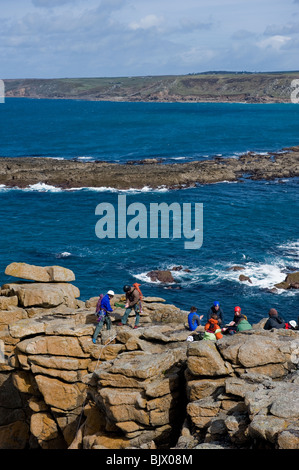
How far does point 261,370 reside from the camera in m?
18.1

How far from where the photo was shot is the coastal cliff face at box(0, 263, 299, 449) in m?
15.7

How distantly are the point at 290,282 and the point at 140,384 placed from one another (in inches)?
1201

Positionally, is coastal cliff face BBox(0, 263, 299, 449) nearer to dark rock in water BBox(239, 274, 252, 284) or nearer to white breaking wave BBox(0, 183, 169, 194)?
dark rock in water BBox(239, 274, 252, 284)

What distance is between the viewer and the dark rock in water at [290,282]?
46562mm

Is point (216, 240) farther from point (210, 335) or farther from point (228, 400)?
point (228, 400)

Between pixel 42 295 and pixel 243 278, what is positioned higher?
pixel 42 295

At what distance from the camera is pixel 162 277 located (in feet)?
160

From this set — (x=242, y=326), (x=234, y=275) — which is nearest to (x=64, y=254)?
(x=234, y=275)

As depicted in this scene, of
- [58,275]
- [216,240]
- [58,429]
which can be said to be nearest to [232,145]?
[216,240]

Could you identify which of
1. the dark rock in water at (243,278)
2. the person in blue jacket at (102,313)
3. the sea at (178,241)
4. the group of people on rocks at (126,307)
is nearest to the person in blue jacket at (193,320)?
the group of people on rocks at (126,307)

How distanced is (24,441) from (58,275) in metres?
9.05

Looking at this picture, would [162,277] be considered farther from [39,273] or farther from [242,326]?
[242,326]
